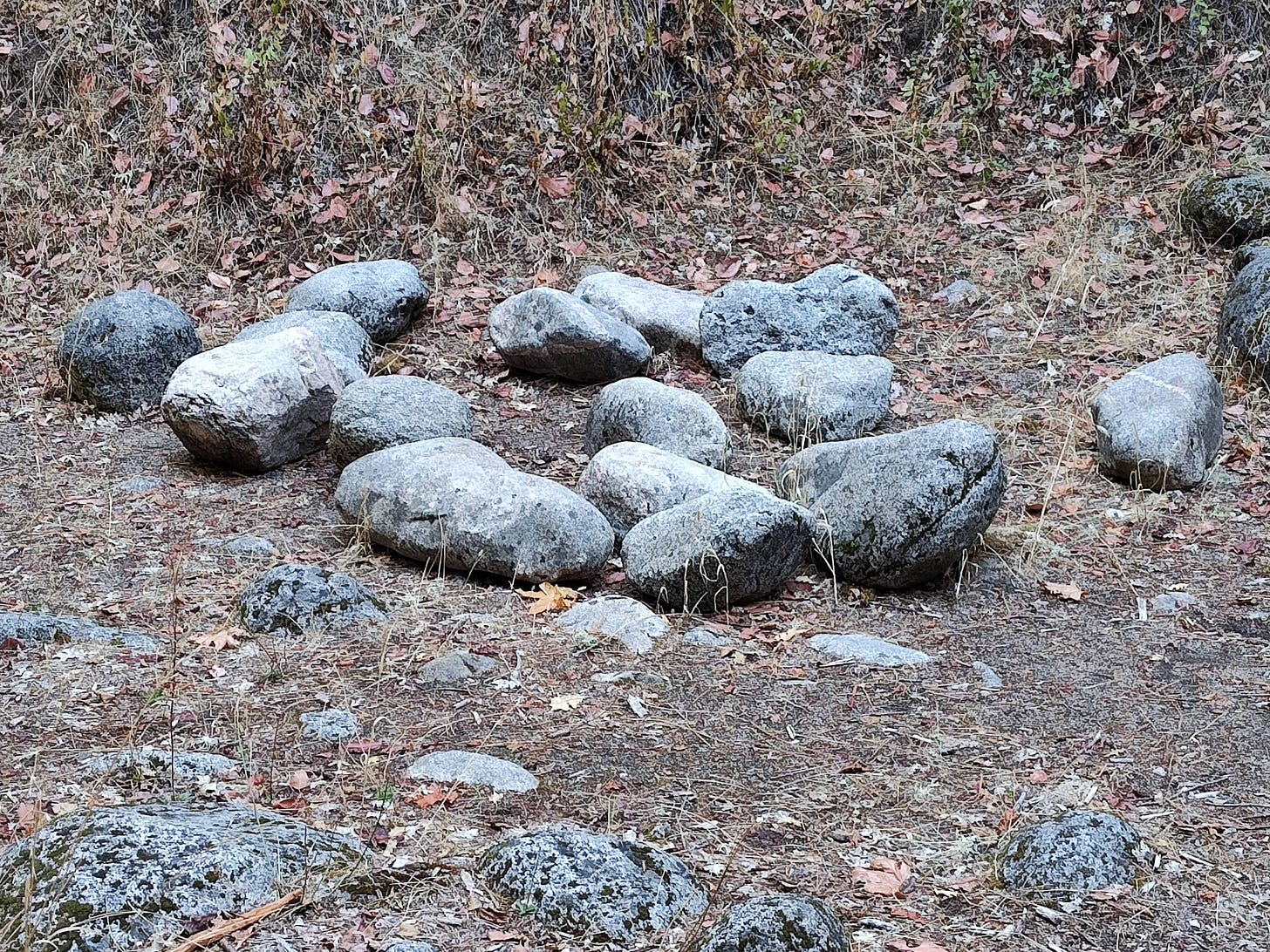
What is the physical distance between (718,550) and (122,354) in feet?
10.9

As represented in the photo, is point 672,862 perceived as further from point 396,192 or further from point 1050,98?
point 1050,98

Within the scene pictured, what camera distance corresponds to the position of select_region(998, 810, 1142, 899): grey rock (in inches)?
113

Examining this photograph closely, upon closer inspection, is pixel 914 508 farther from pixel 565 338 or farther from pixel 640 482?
pixel 565 338

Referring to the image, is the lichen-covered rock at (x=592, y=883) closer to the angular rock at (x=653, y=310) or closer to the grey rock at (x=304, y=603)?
the grey rock at (x=304, y=603)

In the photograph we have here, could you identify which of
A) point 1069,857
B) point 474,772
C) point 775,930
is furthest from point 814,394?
point 775,930

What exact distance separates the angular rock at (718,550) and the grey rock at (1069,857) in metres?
1.51

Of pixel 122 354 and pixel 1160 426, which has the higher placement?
pixel 1160 426

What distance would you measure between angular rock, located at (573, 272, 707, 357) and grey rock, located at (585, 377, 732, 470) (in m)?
1.00

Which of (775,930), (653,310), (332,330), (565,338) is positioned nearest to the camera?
→ (775,930)

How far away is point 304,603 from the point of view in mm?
4168

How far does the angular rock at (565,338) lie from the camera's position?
5.99 m

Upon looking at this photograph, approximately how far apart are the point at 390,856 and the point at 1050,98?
707 cm

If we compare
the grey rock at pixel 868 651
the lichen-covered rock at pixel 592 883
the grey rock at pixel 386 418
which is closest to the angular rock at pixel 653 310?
the grey rock at pixel 386 418

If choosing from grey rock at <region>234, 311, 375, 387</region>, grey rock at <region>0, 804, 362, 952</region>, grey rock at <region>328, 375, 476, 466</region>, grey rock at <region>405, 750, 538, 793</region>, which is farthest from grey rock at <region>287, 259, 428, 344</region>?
grey rock at <region>0, 804, 362, 952</region>
